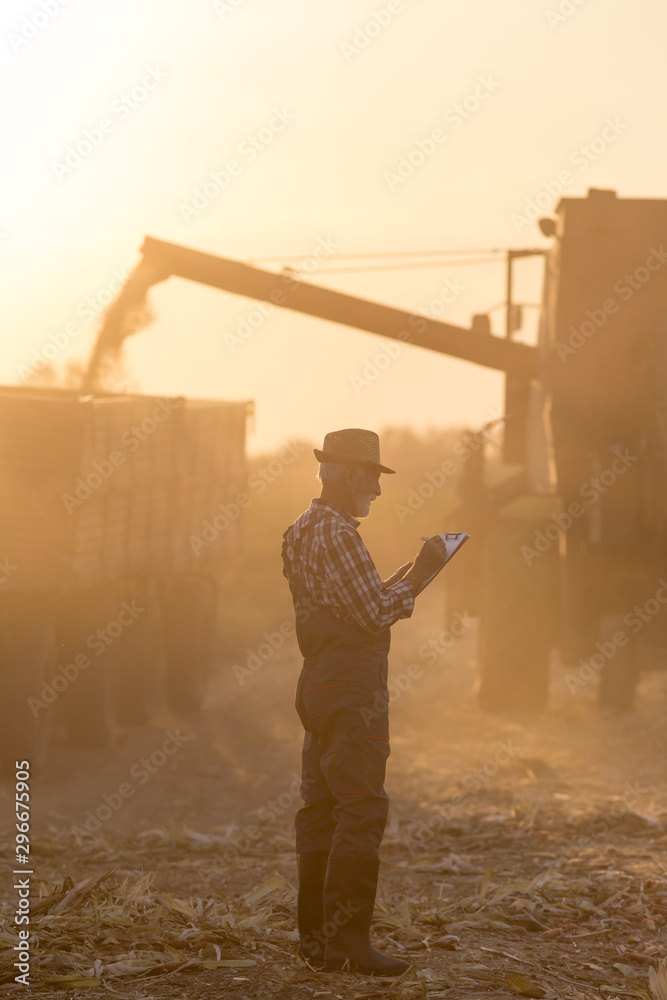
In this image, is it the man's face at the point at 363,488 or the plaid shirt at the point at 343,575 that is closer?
the plaid shirt at the point at 343,575

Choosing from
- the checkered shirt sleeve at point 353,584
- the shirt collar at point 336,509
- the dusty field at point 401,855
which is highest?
the shirt collar at point 336,509

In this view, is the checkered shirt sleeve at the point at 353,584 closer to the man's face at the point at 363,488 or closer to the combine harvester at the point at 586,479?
the man's face at the point at 363,488

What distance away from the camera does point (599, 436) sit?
1203 centimetres

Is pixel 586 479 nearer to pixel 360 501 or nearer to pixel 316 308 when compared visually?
pixel 316 308

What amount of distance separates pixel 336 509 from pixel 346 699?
789 mm

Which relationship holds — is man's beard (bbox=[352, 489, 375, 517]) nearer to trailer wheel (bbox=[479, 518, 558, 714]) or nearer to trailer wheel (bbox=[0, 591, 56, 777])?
trailer wheel (bbox=[0, 591, 56, 777])

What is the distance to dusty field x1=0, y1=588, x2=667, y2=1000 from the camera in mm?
4891

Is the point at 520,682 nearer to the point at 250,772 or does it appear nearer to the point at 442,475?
the point at 250,772

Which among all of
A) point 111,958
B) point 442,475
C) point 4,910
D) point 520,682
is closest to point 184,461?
point 520,682

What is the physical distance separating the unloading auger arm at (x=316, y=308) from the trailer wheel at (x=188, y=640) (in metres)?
2.80

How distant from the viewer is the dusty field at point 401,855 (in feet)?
16.0

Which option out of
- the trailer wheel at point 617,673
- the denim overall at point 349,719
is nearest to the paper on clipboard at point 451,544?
the denim overall at point 349,719

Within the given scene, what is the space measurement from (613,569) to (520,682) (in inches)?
71.6

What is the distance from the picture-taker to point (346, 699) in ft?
15.4
